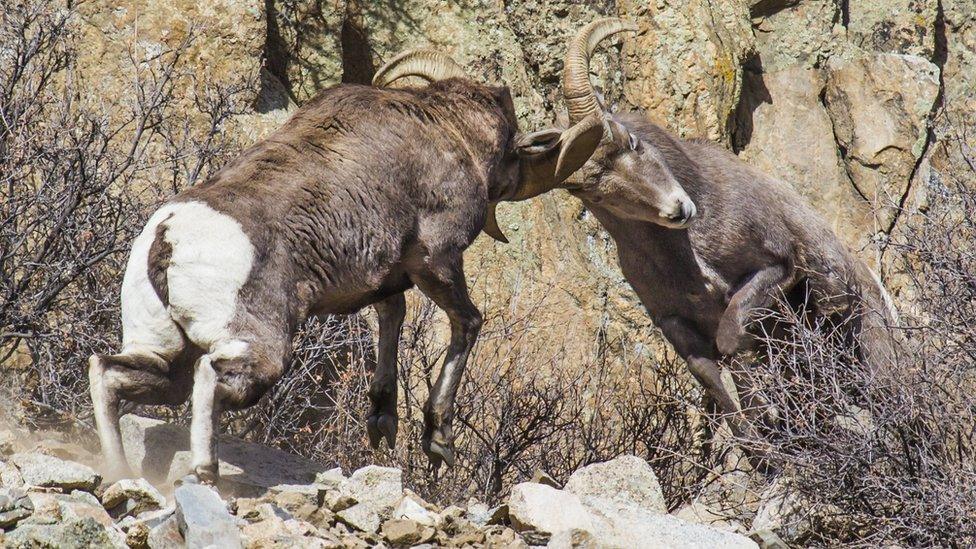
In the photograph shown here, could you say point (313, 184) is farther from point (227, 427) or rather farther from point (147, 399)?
point (227, 427)

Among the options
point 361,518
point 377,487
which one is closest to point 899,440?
point 377,487

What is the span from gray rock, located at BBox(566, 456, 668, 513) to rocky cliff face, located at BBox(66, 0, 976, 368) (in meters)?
3.59

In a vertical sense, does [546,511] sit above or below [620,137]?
below

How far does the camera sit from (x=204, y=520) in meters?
4.57

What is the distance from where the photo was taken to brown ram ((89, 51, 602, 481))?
561 centimetres

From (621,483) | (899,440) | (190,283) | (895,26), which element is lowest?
(621,483)

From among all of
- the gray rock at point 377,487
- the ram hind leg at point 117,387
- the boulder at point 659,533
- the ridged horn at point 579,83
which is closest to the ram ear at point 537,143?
the ridged horn at point 579,83

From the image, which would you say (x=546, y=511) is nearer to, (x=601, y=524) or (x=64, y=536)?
(x=601, y=524)

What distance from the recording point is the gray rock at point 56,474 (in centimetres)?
508

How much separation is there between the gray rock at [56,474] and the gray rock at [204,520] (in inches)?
21.4

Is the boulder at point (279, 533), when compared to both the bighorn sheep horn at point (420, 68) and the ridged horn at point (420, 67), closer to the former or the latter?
the bighorn sheep horn at point (420, 68)

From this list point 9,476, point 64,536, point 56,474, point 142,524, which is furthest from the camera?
point 56,474

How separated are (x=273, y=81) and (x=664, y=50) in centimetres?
341

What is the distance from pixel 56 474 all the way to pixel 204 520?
85cm
